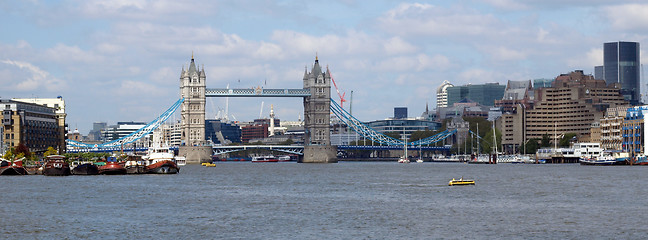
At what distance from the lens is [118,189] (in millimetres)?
87812

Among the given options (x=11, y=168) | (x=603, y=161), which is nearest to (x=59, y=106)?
(x=11, y=168)

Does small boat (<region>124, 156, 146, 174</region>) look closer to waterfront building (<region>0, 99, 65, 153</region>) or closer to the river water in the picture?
the river water

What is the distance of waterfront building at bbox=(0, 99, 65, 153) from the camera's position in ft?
513

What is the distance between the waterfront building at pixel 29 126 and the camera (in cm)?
15638

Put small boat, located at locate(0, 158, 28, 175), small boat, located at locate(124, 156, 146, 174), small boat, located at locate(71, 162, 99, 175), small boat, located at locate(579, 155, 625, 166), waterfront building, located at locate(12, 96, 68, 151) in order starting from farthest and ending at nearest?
1. waterfront building, located at locate(12, 96, 68, 151)
2. small boat, located at locate(579, 155, 625, 166)
3. small boat, located at locate(124, 156, 146, 174)
4. small boat, located at locate(71, 162, 99, 175)
5. small boat, located at locate(0, 158, 28, 175)

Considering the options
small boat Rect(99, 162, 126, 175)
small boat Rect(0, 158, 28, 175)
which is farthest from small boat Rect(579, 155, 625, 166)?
small boat Rect(0, 158, 28, 175)

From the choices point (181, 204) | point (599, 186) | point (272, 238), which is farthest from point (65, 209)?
point (599, 186)

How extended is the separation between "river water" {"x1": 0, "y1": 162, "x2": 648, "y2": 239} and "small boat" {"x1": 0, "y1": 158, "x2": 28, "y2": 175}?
23.4 meters

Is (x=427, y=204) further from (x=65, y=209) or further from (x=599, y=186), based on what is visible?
(x=599, y=186)

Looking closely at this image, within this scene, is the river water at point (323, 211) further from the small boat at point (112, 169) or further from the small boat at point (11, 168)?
the small boat at point (112, 169)

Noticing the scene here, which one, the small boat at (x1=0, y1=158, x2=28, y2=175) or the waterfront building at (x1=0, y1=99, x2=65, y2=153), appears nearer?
the small boat at (x1=0, y1=158, x2=28, y2=175)

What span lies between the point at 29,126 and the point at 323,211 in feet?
343

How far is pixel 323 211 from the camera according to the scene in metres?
65.5

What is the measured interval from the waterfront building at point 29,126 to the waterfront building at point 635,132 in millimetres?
92750
